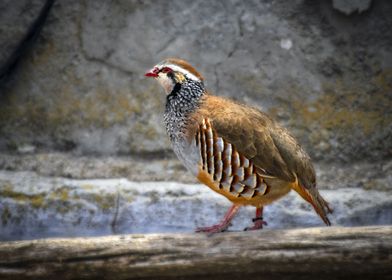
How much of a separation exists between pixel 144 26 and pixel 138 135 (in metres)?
0.88

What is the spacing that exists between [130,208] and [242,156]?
1.49 metres

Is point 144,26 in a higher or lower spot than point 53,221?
higher

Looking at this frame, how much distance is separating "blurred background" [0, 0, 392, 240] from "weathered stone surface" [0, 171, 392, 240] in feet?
0.03

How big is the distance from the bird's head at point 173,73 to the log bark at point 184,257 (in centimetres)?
102

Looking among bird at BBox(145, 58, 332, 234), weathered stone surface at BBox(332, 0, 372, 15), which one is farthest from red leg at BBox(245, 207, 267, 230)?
weathered stone surface at BBox(332, 0, 372, 15)

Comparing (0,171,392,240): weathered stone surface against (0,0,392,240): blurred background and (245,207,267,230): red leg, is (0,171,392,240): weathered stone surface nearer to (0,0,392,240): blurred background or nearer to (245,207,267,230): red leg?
(0,0,392,240): blurred background

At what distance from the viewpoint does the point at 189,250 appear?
3.87m

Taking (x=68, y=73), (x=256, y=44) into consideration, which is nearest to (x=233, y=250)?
(x=256, y=44)

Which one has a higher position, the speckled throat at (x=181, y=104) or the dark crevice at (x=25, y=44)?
the dark crevice at (x=25, y=44)

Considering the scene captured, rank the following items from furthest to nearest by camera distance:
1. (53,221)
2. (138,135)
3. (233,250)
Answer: (138,135) < (53,221) < (233,250)

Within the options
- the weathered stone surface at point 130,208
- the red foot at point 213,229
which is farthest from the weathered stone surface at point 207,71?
the red foot at point 213,229

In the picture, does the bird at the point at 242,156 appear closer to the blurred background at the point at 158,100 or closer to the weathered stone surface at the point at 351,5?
the blurred background at the point at 158,100

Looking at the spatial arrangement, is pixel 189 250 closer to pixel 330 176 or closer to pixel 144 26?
pixel 330 176

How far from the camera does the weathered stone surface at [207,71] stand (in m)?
5.50
